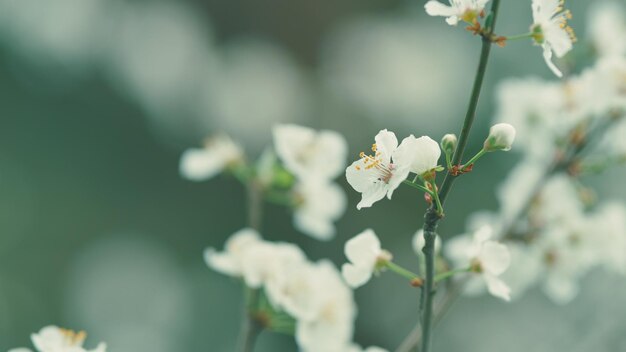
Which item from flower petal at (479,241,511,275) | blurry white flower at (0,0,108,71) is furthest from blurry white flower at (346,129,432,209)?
blurry white flower at (0,0,108,71)

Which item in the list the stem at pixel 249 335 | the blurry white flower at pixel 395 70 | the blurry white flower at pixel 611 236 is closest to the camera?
the stem at pixel 249 335

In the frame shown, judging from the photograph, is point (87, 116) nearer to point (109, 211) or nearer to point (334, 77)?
point (109, 211)

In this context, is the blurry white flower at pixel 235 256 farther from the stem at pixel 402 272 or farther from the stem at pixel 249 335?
the stem at pixel 402 272

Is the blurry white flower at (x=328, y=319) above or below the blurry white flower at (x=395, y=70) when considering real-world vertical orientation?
below

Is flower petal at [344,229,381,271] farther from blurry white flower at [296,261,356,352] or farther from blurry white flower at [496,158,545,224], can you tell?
blurry white flower at [496,158,545,224]

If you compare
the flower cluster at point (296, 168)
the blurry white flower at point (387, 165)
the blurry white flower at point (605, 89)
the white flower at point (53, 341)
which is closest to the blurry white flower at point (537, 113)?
the blurry white flower at point (605, 89)

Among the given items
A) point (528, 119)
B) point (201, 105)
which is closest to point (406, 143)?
point (528, 119)
